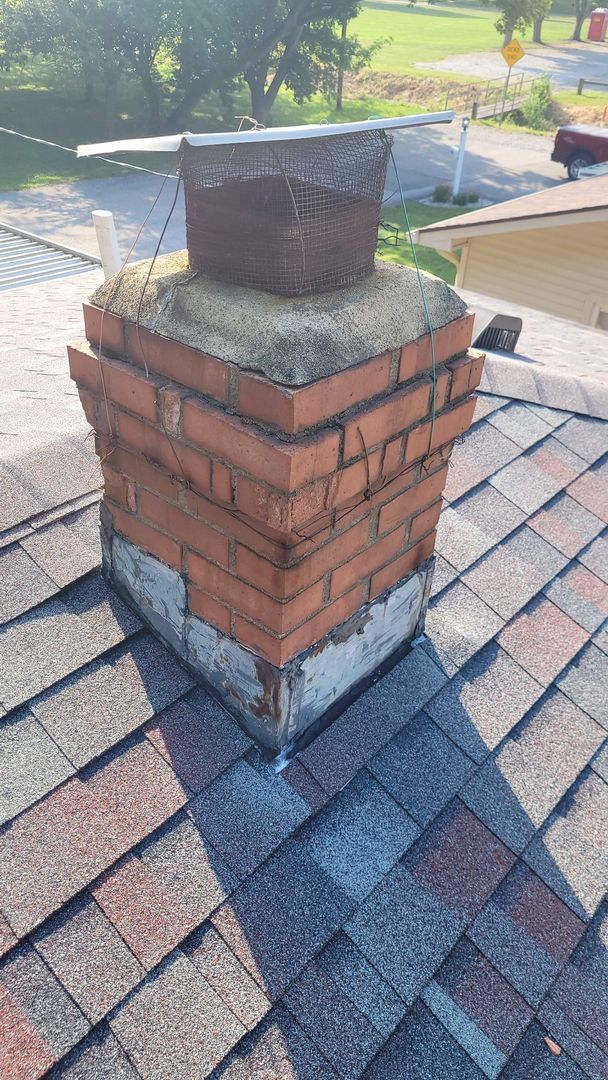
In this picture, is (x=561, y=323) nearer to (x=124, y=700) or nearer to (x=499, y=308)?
(x=499, y=308)

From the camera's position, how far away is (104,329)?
1.81m

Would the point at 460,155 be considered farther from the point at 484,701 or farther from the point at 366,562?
the point at 366,562

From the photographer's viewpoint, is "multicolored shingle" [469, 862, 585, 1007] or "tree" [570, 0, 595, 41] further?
"tree" [570, 0, 595, 41]

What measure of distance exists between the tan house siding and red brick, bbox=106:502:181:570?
986 centimetres

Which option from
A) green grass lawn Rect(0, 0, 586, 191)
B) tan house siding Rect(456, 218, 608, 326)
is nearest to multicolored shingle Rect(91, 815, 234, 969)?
tan house siding Rect(456, 218, 608, 326)

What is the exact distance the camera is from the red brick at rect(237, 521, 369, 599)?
5.42ft

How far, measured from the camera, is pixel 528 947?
1.80m

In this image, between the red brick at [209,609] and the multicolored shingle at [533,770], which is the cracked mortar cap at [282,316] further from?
the multicolored shingle at [533,770]

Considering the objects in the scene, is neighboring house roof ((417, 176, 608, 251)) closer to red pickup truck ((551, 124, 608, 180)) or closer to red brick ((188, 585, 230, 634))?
red brick ((188, 585, 230, 634))

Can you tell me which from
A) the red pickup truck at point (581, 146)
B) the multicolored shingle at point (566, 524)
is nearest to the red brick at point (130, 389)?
the multicolored shingle at point (566, 524)

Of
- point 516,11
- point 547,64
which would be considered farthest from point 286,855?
point 547,64

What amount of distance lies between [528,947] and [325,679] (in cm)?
81

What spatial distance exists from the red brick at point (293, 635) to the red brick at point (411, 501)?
0.65ft

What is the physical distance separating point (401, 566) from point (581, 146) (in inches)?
1036
